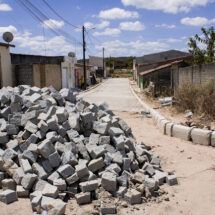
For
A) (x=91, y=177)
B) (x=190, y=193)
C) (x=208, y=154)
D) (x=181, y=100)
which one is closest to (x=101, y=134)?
(x=91, y=177)

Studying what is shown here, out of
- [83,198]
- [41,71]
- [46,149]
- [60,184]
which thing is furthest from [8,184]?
[41,71]

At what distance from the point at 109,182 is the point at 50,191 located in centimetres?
96

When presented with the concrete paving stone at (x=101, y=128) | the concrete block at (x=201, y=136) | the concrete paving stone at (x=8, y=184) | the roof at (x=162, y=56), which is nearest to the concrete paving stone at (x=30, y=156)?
the concrete paving stone at (x=8, y=184)

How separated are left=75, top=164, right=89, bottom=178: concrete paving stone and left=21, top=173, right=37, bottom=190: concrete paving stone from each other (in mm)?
721

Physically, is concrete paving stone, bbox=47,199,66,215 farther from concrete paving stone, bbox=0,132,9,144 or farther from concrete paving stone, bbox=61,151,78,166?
concrete paving stone, bbox=0,132,9,144

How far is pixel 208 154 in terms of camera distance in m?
6.00

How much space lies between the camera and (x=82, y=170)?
13.8 feet

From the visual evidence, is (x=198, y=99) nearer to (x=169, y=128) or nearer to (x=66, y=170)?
(x=169, y=128)

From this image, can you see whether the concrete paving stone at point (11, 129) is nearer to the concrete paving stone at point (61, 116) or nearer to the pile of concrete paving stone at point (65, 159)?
the pile of concrete paving stone at point (65, 159)

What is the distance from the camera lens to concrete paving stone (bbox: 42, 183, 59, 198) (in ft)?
12.5

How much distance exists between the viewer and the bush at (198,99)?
8.29 metres

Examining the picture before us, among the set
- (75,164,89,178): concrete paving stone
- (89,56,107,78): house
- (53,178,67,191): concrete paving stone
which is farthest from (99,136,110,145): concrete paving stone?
(89,56,107,78): house

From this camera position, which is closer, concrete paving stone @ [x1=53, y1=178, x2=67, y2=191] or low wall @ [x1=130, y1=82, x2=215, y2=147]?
concrete paving stone @ [x1=53, y1=178, x2=67, y2=191]

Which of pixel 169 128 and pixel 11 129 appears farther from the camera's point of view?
pixel 169 128
